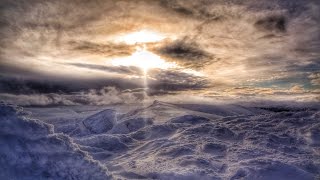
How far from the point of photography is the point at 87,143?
3319cm

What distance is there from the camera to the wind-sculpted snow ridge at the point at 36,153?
31.6 ft

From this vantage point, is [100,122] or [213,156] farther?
[100,122]

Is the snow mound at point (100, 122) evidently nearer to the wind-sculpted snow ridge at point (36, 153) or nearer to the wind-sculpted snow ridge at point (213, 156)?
the wind-sculpted snow ridge at point (213, 156)

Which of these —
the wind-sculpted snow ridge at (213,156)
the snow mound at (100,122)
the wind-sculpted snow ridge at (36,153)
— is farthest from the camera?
the snow mound at (100,122)

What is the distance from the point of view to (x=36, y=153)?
397 inches

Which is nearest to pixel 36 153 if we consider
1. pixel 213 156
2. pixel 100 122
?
pixel 213 156

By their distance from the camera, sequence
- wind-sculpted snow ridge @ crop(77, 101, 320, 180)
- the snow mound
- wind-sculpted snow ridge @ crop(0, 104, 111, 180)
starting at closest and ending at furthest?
wind-sculpted snow ridge @ crop(0, 104, 111, 180) → wind-sculpted snow ridge @ crop(77, 101, 320, 180) → the snow mound

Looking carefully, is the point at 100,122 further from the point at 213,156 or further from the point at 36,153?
the point at 36,153

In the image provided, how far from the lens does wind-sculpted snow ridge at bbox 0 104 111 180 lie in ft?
31.6

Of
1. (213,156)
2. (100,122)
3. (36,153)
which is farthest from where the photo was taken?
(100,122)

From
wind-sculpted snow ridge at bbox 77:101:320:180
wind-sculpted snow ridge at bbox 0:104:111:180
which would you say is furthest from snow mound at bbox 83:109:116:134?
wind-sculpted snow ridge at bbox 0:104:111:180

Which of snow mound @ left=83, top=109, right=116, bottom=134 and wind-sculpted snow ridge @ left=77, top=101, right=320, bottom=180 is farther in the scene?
snow mound @ left=83, top=109, right=116, bottom=134

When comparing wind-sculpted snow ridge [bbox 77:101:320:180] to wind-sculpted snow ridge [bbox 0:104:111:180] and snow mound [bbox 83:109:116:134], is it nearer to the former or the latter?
snow mound [bbox 83:109:116:134]

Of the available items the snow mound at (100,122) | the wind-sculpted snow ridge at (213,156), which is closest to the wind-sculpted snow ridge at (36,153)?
the wind-sculpted snow ridge at (213,156)
